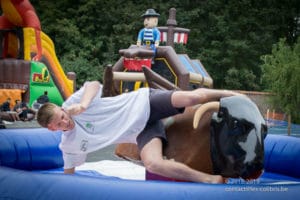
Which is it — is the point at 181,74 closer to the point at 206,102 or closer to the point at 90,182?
the point at 206,102

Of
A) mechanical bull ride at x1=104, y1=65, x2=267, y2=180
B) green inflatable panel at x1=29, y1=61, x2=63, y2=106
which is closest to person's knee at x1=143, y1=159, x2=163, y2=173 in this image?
mechanical bull ride at x1=104, y1=65, x2=267, y2=180

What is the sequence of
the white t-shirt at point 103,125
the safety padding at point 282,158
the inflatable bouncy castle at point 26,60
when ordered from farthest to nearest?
1. the inflatable bouncy castle at point 26,60
2. the safety padding at point 282,158
3. the white t-shirt at point 103,125

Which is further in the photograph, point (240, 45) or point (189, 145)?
point (240, 45)

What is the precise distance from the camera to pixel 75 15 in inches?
872

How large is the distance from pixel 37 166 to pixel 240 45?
60.5 feet

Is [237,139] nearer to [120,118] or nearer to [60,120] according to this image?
[120,118]

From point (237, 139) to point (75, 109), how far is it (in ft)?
3.34

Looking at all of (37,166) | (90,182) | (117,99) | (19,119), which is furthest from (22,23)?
(90,182)

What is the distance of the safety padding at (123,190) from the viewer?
2387mm

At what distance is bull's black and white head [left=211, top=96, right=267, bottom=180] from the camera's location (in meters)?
2.83

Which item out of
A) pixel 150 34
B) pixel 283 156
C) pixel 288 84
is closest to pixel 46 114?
pixel 283 156

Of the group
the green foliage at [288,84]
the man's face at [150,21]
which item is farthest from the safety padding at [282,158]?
the man's face at [150,21]

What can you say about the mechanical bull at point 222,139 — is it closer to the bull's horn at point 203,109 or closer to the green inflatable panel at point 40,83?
the bull's horn at point 203,109

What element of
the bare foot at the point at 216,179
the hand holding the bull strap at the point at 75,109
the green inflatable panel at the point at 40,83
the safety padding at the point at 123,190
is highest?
the hand holding the bull strap at the point at 75,109
